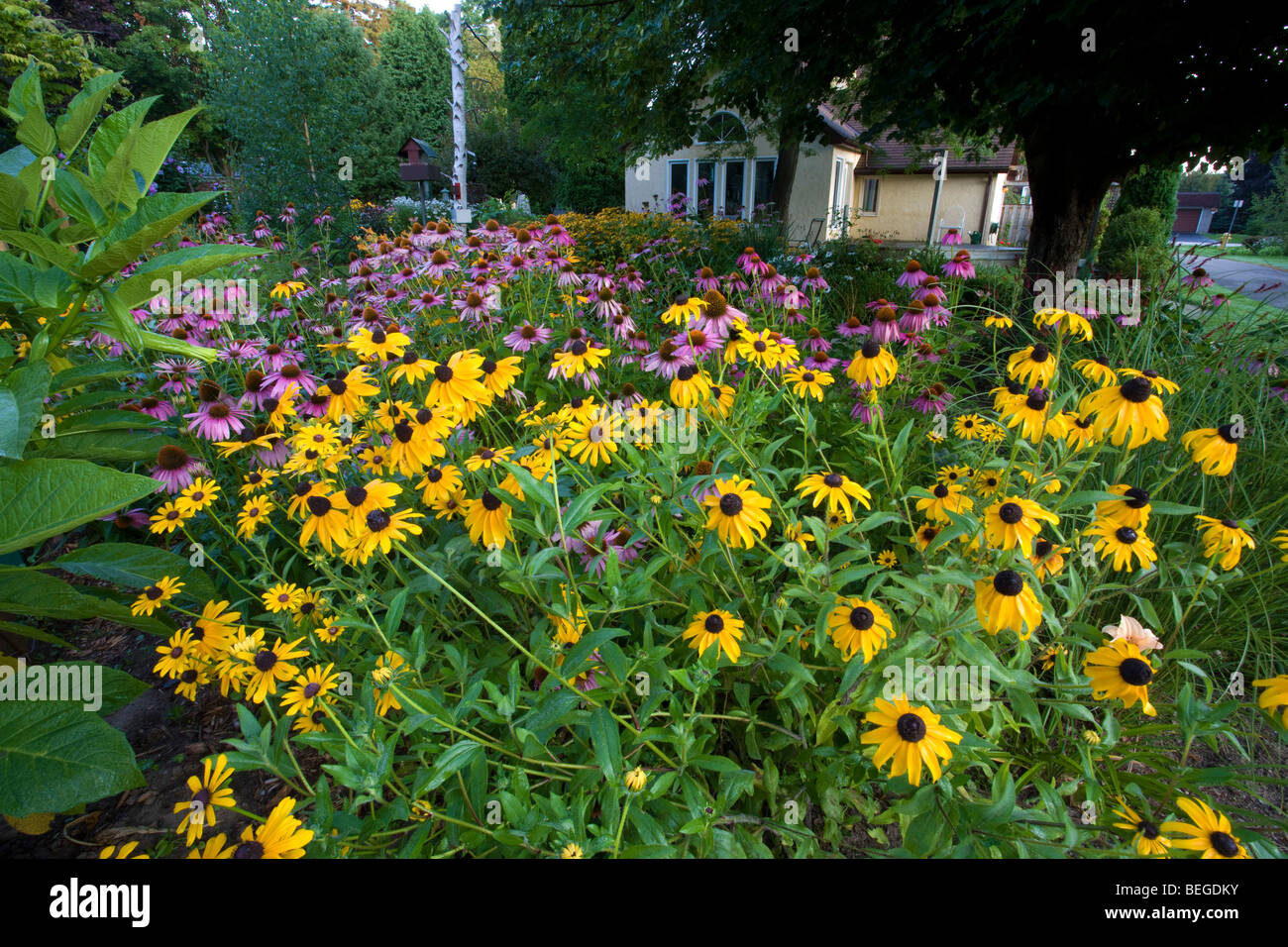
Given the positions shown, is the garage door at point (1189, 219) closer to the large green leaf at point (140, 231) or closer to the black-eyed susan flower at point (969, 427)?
the black-eyed susan flower at point (969, 427)

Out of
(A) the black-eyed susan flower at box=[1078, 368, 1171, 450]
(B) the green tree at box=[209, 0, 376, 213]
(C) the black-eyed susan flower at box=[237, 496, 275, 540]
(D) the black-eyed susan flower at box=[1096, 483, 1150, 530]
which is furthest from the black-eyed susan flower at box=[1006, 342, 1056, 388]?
(B) the green tree at box=[209, 0, 376, 213]

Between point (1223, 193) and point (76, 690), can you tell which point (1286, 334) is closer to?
point (76, 690)

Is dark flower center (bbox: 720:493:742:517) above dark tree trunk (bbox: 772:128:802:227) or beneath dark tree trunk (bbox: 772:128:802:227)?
beneath

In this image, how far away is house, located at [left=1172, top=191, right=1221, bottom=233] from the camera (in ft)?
88.8

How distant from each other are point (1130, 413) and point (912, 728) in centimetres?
102

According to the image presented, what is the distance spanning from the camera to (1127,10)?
3.40 meters

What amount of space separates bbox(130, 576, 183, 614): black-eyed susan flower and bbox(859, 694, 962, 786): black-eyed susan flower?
78.4 inches

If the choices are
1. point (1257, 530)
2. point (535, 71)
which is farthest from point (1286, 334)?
point (535, 71)

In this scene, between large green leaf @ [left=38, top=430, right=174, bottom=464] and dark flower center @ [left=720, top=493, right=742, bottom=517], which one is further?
large green leaf @ [left=38, top=430, right=174, bottom=464]

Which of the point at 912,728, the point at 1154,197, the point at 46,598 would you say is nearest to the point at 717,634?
the point at 912,728

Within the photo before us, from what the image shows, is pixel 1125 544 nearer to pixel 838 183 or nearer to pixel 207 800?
pixel 207 800

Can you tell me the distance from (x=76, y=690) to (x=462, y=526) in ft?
3.34

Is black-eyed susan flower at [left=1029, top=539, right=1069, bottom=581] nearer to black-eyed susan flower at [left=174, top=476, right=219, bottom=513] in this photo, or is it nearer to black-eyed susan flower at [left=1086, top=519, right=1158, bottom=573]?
black-eyed susan flower at [left=1086, top=519, right=1158, bottom=573]

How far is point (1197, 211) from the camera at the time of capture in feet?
92.1
